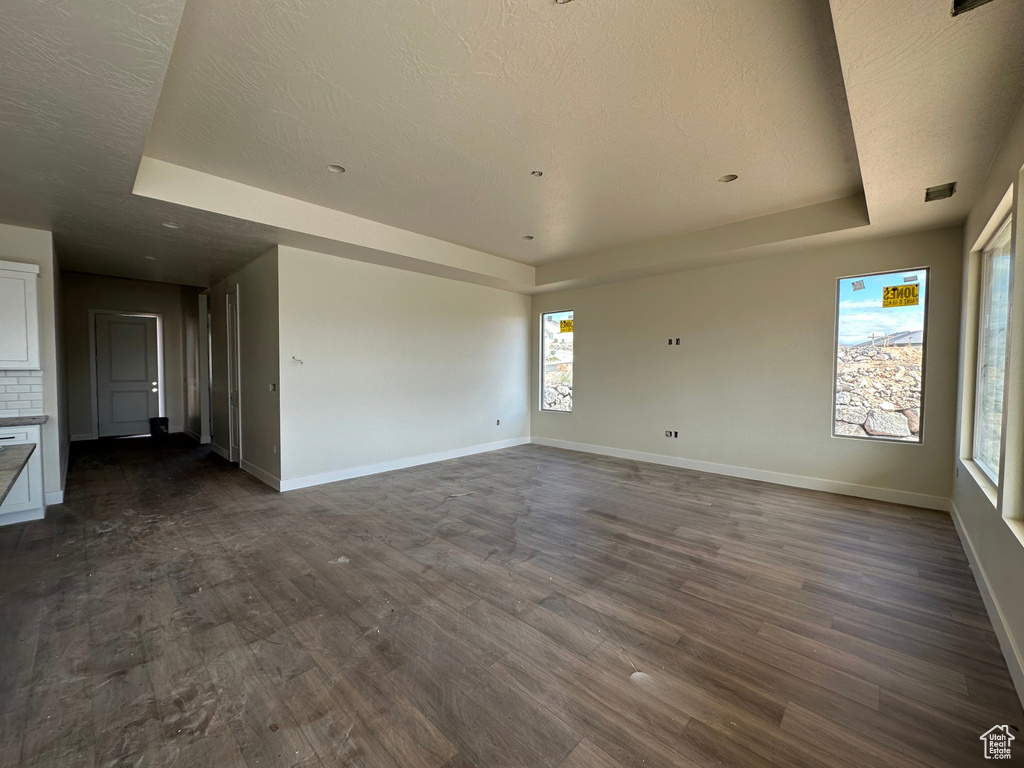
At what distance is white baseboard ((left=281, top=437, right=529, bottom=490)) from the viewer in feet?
15.4

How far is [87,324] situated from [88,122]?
699 cm

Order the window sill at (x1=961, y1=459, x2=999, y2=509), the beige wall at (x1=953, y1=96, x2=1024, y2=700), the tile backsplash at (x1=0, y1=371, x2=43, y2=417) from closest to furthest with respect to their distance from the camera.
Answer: the beige wall at (x1=953, y1=96, x2=1024, y2=700) < the window sill at (x1=961, y1=459, x2=999, y2=509) < the tile backsplash at (x1=0, y1=371, x2=43, y2=417)

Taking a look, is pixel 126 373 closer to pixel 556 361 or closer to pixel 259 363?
pixel 259 363

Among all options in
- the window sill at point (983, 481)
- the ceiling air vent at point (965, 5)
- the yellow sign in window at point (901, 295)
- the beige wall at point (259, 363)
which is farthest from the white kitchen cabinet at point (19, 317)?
the yellow sign in window at point (901, 295)

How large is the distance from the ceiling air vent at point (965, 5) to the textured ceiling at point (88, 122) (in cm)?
283

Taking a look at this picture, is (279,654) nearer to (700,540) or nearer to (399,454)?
(700,540)

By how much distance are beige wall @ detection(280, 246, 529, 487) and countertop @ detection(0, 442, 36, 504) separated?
1982mm

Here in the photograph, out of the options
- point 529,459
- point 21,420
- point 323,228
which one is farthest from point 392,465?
point 21,420

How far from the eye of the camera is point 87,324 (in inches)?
283

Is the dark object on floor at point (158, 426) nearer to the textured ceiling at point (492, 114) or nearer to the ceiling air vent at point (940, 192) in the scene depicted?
the textured ceiling at point (492, 114)

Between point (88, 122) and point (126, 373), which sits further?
point (126, 373)

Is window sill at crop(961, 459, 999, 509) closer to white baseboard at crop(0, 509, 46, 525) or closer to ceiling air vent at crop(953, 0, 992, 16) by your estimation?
ceiling air vent at crop(953, 0, 992, 16)

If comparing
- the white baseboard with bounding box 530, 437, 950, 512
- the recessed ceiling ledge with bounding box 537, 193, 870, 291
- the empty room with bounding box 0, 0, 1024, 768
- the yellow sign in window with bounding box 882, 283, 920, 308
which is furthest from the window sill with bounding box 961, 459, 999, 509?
the recessed ceiling ledge with bounding box 537, 193, 870, 291

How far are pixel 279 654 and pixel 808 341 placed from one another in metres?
5.40
